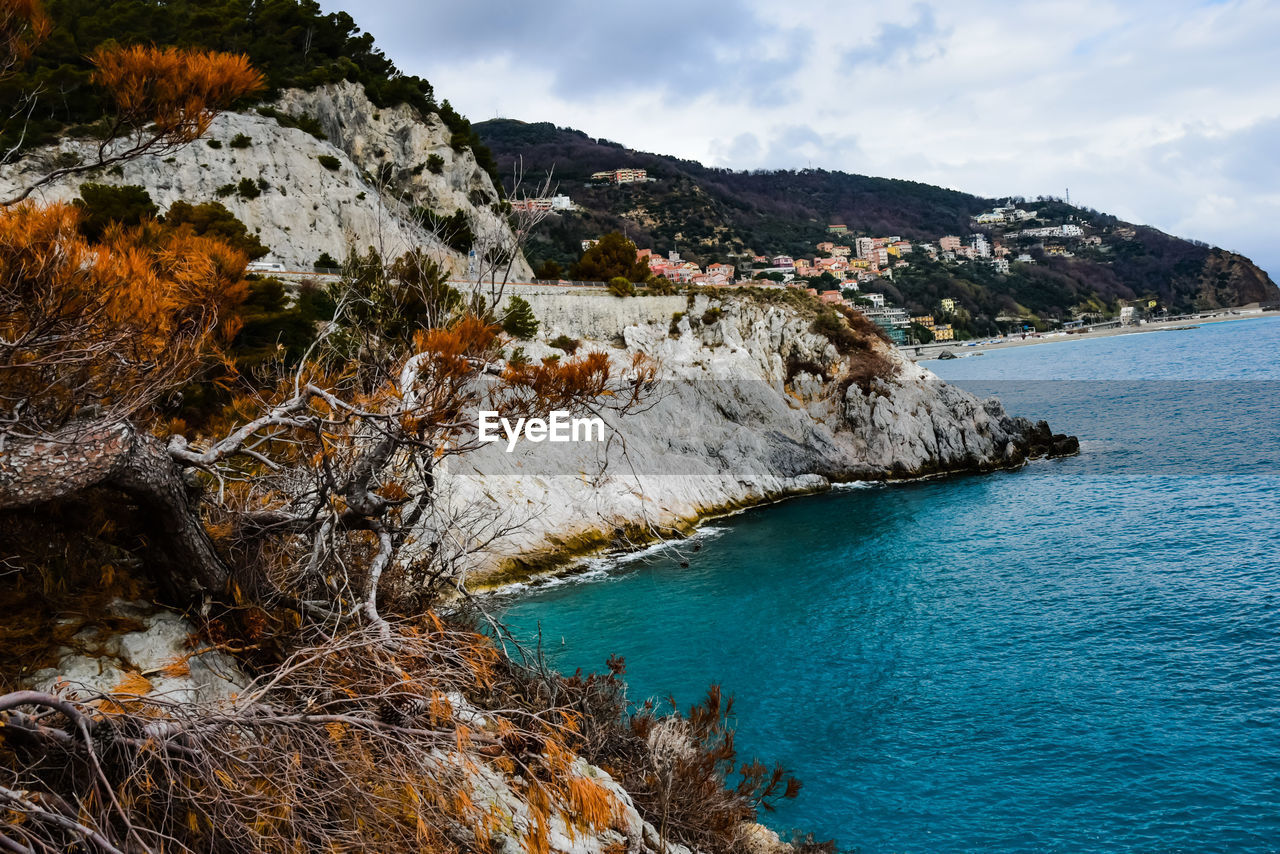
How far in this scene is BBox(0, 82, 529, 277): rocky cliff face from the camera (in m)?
30.2

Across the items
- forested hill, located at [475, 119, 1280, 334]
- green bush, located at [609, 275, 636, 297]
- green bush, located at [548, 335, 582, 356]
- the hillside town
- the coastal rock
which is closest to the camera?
the coastal rock

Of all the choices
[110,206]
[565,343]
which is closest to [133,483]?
[110,206]

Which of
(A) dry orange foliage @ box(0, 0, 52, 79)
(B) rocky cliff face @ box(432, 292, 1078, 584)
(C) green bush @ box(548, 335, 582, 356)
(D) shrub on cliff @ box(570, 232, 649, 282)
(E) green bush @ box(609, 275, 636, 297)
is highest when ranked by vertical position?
(D) shrub on cliff @ box(570, 232, 649, 282)

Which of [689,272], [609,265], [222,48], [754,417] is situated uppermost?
[222,48]

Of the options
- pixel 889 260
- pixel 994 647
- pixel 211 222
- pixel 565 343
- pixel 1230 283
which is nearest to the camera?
pixel 994 647

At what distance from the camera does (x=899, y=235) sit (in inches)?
7013

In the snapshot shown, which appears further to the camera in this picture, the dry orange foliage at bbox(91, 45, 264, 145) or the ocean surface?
the ocean surface

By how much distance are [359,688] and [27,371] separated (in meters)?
3.57

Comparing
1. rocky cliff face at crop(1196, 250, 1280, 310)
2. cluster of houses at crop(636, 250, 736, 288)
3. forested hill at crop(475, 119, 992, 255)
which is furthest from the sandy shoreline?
cluster of houses at crop(636, 250, 736, 288)

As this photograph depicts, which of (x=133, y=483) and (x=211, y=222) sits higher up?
(x=211, y=222)

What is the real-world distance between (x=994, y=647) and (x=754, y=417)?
2148 centimetres

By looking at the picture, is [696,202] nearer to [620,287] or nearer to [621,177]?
[621,177]

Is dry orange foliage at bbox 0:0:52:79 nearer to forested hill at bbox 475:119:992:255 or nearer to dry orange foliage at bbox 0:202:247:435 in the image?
dry orange foliage at bbox 0:202:247:435

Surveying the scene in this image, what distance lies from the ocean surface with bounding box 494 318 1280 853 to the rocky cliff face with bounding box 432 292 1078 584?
9.27 feet
